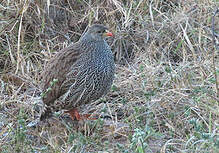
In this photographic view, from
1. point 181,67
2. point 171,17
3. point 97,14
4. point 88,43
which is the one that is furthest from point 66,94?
point 171,17

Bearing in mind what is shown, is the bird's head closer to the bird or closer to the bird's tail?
the bird

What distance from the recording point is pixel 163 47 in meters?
5.83

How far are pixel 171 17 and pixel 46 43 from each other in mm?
1567

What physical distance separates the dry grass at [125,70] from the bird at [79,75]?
8.2 inches

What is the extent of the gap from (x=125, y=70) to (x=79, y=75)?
1.16m

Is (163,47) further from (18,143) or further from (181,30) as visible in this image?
(18,143)

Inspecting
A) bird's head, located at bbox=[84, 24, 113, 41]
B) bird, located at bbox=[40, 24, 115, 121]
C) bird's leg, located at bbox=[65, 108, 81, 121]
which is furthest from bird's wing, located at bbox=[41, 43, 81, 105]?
bird's leg, located at bbox=[65, 108, 81, 121]

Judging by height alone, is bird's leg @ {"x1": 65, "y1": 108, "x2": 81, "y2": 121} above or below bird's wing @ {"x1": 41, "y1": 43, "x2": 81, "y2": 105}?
below

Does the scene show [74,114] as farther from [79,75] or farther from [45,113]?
[79,75]

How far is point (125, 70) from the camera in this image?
559 cm

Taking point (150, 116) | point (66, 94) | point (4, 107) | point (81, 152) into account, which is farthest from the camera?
point (4, 107)

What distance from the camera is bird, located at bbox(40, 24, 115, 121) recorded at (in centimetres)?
452

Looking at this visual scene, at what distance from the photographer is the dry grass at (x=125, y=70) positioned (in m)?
4.07

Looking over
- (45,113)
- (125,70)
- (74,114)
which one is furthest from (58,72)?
(125,70)
